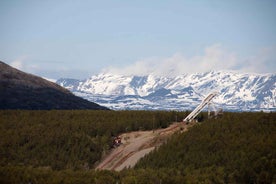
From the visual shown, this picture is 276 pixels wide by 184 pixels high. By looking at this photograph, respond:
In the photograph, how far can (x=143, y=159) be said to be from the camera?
14188 centimetres

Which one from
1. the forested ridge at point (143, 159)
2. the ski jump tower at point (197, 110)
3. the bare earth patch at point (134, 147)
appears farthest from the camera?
the ski jump tower at point (197, 110)

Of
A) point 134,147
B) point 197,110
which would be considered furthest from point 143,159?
point 197,110

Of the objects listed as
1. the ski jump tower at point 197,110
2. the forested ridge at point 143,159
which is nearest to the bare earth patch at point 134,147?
→ the forested ridge at point 143,159

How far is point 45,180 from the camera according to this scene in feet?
431

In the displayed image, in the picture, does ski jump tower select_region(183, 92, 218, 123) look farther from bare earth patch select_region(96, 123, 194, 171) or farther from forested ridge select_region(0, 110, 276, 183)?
forested ridge select_region(0, 110, 276, 183)

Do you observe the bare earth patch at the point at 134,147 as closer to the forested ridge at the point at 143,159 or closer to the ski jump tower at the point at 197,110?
the forested ridge at the point at 143,159

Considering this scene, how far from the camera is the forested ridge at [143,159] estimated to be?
421 ft

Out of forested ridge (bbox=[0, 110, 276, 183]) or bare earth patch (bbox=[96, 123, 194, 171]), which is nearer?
forested ridge (bbox=[0, 110, 276, 183])

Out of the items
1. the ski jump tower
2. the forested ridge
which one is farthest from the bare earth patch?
the ski jump tower

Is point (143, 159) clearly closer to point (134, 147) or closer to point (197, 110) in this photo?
point (134, 147)

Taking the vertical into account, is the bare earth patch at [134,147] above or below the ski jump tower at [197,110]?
below

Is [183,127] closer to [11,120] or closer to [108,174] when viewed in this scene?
[108,174]

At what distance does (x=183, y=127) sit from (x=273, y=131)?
26815mm

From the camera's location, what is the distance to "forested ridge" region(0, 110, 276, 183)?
12838 cm
